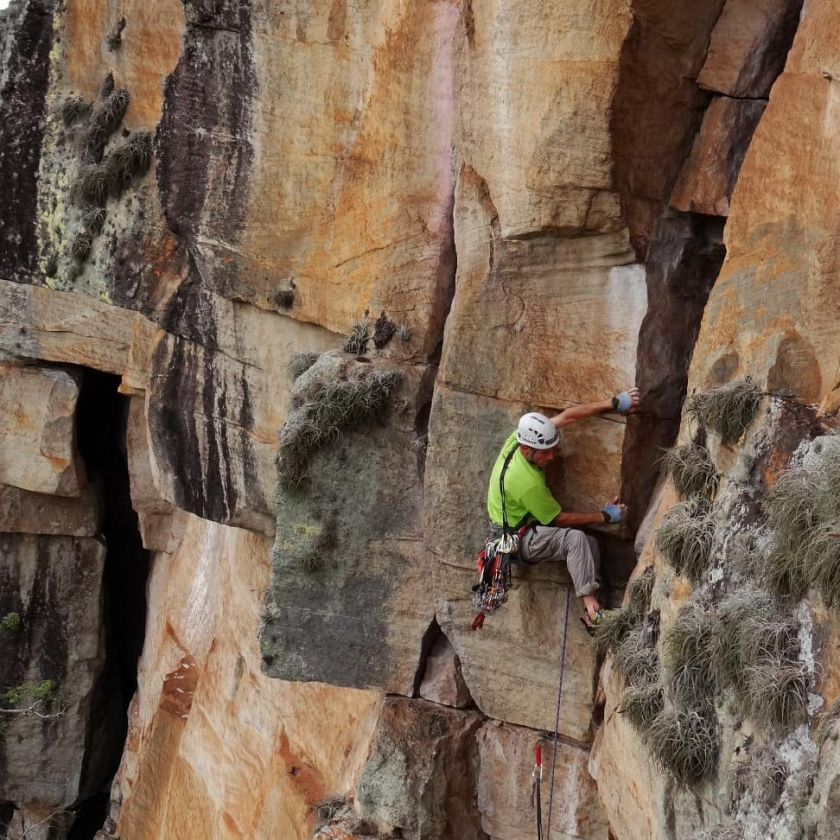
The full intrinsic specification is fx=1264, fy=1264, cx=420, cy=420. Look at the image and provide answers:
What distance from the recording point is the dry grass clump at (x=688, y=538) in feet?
30.1

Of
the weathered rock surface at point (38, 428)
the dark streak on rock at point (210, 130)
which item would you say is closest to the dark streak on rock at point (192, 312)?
the dark streak on rock at point (210, 130)

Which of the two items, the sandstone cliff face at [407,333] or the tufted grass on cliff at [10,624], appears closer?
the sandstone cliff face at [407,333]

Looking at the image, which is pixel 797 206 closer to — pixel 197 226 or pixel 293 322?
pixel 293 322

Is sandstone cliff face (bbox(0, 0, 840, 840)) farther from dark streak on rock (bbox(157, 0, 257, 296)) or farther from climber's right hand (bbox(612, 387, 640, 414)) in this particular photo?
climber's right hand (bbox(612, 387, 640, 414))

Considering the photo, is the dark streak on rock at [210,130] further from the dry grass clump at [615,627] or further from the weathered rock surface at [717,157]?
the dry grass clump at [615,627]

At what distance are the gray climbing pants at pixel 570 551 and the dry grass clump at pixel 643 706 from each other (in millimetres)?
1898

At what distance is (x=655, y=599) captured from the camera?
A: 992 cm

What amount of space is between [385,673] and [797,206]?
22.2 ft

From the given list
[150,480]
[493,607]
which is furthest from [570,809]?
[150,480]

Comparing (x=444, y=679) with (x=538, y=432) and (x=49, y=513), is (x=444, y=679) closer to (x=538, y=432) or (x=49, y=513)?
(x=538, y=432)

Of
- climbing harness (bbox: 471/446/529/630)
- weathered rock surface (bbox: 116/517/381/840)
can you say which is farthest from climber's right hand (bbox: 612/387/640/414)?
weathered rock surface (bbox: 116/517/381/840)

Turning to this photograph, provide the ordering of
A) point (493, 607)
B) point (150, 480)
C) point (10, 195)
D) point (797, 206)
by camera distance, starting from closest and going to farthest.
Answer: point (797, 206)
point (493, 607)
point (10, 195)
point (150, 480)

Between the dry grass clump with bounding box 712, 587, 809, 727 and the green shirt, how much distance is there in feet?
9.69

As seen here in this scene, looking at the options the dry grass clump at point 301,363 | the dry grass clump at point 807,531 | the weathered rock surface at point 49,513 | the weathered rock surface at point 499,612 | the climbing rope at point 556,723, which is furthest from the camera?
the weathered rock surface at point 49,513
